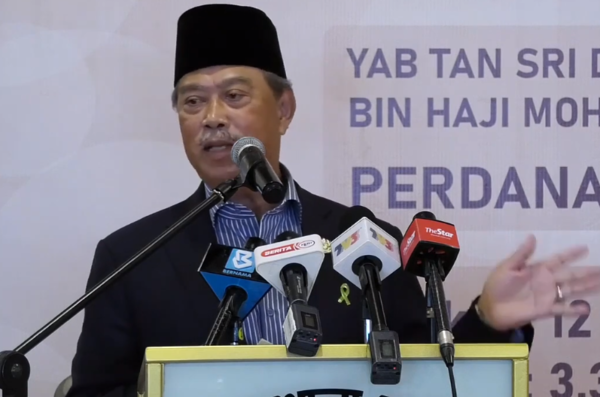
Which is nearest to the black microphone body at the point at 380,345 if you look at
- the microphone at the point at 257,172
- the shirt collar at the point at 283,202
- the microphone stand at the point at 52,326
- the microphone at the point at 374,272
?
the microphone at the point at 374,272

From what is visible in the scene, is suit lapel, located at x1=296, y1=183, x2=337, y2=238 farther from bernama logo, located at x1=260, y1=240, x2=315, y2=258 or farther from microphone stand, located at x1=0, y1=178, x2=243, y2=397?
bernama logo, located at x1=260, y1=240, x2=315, y2=258

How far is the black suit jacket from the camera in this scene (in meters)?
2.05

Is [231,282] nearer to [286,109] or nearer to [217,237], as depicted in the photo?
[217,237]

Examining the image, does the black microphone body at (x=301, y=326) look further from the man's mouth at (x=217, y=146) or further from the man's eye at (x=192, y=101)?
the man's eye at (x=192, y=101)

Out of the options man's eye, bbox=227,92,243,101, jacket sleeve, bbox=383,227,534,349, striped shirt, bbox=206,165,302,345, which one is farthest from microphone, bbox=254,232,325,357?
man's eye, bbox=227,92,243,101

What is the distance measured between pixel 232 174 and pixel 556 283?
2.93ft

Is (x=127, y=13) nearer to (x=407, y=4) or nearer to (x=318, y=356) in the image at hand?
(x=407, y=4)

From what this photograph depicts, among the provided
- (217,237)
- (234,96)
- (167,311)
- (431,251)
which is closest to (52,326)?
(431,251)

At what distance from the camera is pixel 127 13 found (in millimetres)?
2412

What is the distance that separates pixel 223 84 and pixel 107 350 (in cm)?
78

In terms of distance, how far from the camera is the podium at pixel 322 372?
4.17 feet

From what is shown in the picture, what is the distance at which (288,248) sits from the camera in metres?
1.33

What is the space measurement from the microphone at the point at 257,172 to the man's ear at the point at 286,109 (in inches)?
Result: 32.2

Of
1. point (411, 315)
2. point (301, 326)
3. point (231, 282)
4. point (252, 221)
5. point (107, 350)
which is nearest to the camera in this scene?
point (301, 326)
